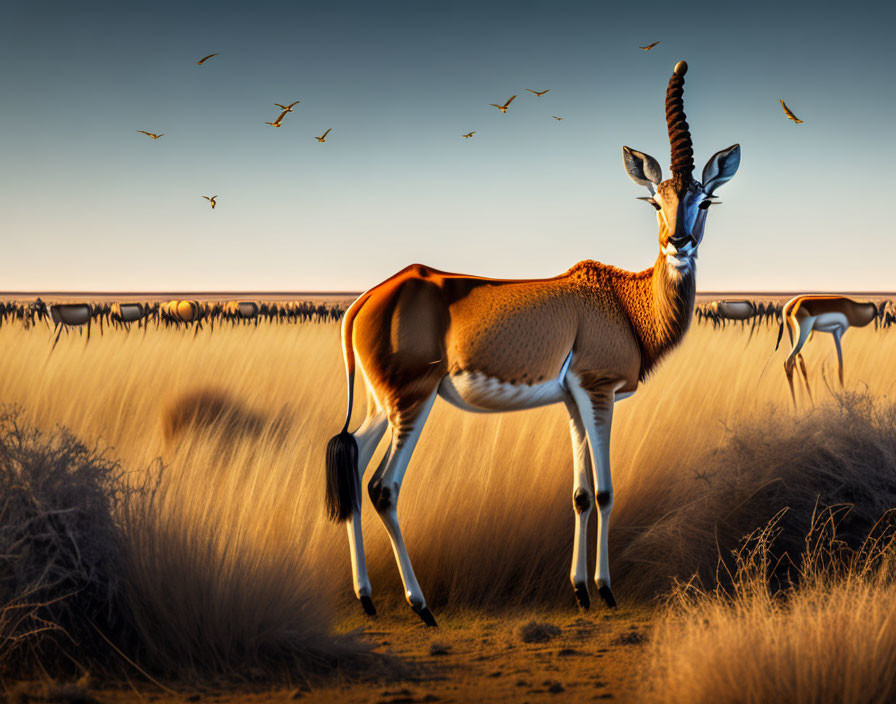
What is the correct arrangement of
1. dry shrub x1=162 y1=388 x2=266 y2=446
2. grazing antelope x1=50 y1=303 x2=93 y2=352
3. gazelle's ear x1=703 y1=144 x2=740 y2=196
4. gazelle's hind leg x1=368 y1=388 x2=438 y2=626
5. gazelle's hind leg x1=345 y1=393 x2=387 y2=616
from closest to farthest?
gazelle's hind leg x1=368 y1=388 x2=438 y2=626, gazelle's hind leg x1=345 y1=393 x2=387 y2=616, gazelle's ear x1=703 y1=144 x2=740 y2=196, dry shrub x1=162 y1=388 x2=266 y2=446, grazing antelope x1=50 y1=303 x2=93 y2=352

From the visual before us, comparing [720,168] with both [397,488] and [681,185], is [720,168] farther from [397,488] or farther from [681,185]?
[397,488]

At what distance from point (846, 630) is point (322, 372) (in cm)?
1051

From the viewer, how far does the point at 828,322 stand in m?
15.5

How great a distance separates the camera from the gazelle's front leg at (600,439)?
17.2ft

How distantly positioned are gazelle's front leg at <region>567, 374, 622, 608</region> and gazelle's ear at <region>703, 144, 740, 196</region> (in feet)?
4.62

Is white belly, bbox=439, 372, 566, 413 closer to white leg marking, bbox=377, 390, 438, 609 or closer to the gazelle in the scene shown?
the gazelle

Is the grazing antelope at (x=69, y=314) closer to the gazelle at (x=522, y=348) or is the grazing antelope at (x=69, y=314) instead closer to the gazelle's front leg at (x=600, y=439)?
the gazelle at (x=522, y=348)

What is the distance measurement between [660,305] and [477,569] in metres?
2.20

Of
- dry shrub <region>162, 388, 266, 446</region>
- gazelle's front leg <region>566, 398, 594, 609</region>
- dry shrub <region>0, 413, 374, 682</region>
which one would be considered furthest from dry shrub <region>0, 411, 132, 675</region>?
dry shrub <region>162, 388, 266, 446</region>

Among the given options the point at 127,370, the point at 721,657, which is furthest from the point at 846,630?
the point at 127,370

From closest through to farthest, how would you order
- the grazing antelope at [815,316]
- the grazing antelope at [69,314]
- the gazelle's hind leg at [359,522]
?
the gazelle's hind leg at [359,522] < the grazing antelope at [815,316] < the grazing antelope at [69,314]

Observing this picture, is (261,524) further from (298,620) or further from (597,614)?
(597,614)

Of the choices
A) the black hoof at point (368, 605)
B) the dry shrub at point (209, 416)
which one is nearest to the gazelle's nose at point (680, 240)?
the black hoof at point (368, 605)

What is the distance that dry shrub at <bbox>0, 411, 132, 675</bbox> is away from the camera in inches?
158
